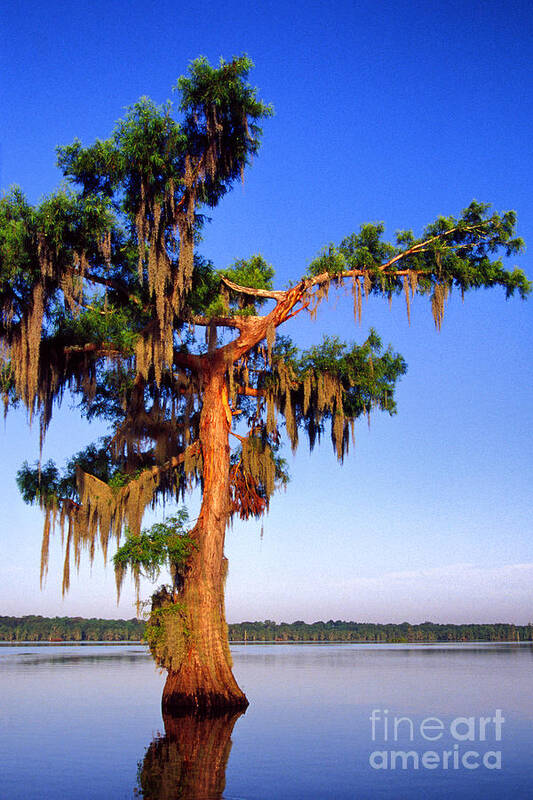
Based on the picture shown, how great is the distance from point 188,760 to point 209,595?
4.86 meters

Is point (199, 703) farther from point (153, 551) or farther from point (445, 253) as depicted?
point (445, 253)

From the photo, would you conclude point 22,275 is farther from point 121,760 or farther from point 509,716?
point 509,716

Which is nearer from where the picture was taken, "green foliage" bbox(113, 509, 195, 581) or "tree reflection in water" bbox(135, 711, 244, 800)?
"tree reflection in water" bbox(135, 711, 244, 800)

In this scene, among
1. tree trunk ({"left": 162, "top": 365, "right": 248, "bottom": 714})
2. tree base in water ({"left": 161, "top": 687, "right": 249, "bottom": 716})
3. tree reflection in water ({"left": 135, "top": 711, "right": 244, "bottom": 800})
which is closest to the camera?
tree reflection in water ({"left": 135, "top": 711, "right": 244, "bottom": 800})

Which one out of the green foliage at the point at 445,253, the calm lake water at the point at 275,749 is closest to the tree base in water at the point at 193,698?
the calm lake water at the point at 275,749

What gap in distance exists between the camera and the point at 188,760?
10.9 m

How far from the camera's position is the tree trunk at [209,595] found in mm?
14812

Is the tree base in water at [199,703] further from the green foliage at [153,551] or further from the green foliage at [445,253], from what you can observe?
the green foliage at [445,253]

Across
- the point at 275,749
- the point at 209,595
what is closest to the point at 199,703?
the point at 209,595

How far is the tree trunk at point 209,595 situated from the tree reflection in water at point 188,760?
16.8 inches

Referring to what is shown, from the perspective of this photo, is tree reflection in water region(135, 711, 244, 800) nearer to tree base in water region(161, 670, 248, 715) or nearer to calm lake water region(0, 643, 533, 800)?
calm lake water region(0, 643, 533, 800)

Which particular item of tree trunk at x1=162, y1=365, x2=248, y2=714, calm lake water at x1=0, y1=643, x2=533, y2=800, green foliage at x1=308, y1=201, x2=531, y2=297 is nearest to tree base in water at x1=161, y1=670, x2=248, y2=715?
tree trunk at x1=162, y1=365, x2=248, y2=714

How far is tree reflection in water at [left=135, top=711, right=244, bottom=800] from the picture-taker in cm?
902

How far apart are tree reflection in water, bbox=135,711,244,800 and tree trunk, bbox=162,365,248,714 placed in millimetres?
428
